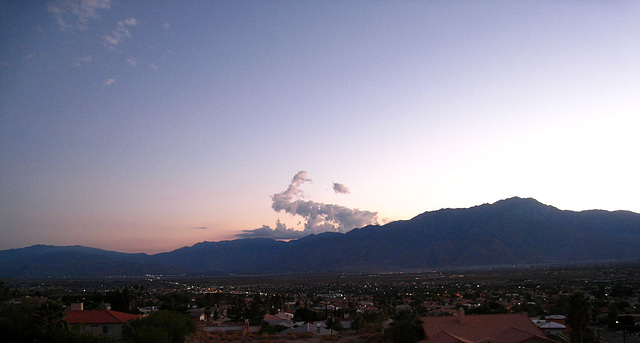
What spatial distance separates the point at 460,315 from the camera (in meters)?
30.1

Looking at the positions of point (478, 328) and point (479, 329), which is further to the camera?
point (478, 328)

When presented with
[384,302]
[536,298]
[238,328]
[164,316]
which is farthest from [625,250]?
[164,316]

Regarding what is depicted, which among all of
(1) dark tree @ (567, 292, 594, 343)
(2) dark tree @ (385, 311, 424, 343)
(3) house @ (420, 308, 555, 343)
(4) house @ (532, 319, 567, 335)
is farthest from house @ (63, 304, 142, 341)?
(4) house @ (532, 319, 567, 335)

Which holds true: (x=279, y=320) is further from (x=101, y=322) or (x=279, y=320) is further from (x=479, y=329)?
(x=479, y=329)

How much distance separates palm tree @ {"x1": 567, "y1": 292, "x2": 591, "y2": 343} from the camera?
80.7 feet

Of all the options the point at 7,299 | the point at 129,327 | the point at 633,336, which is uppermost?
the point at 7,299

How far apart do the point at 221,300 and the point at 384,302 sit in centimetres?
2657

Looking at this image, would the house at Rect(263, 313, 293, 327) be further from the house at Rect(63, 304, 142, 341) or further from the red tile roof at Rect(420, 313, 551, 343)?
the red tile roof at Rect(420, 313, 551, 343)

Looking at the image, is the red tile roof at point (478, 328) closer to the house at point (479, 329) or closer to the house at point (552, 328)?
the house at point (479, 329)

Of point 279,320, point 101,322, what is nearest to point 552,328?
point 279,320

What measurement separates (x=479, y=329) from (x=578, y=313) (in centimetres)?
600

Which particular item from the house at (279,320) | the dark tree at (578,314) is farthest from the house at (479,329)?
Answer: the house at (279,320)

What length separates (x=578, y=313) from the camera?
24766mm

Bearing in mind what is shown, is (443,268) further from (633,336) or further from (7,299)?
(7,299)
